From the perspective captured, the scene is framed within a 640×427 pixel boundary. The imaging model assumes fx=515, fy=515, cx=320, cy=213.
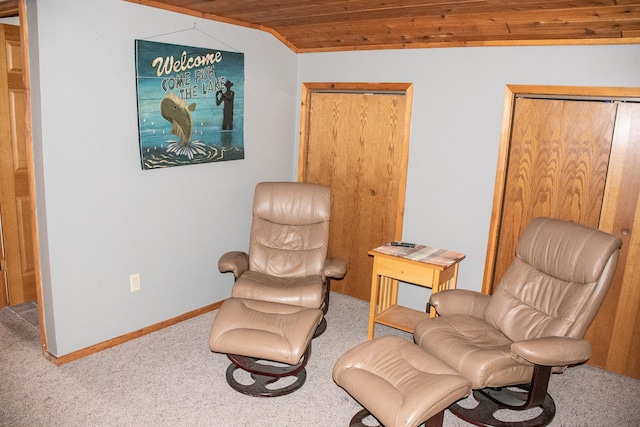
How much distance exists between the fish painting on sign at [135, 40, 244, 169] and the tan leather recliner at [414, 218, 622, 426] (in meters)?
1.90

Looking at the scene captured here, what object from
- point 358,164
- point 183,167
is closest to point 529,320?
point 358,164

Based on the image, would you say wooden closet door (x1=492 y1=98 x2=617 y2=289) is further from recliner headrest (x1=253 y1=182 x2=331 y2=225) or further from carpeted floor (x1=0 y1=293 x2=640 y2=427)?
recliner headrest (x1=253 y1=182 x2=331 y2=225)

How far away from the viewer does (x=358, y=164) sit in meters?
4.17

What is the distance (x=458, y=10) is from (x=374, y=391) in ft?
6.94

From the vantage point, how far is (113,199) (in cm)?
320

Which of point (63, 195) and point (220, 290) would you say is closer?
point (63, 195)

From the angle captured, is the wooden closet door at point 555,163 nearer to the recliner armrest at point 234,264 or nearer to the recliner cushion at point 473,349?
the recliner cushion at point 473,349

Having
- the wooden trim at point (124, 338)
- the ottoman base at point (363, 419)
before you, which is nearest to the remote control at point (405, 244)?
the ottoman base at point (363, 419)

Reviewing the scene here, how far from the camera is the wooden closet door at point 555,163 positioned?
3170mm

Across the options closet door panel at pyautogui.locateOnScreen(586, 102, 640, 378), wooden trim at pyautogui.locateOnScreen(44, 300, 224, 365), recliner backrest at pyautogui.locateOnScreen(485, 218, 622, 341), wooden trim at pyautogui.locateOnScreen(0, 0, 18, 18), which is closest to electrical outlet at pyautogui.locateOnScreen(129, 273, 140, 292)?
wooden trim at pyautogui.locateOnScreen(44, 300, 224, 365)

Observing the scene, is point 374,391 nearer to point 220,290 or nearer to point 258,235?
point 258,235

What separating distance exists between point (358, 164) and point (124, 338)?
2156 mm

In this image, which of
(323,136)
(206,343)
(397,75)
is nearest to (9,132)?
(206,343)

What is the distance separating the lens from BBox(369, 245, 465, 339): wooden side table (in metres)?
3.31
